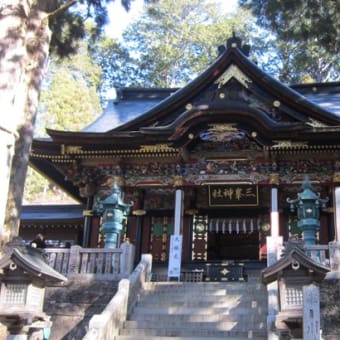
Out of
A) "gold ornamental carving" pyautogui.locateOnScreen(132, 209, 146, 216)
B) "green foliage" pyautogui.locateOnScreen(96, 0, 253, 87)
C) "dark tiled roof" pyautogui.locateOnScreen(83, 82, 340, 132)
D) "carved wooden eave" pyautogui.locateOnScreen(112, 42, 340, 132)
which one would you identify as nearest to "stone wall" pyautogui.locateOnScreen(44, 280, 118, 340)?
"gold ornamental carving" pyautogui.locateOnScreen(132, 209, 146, 216)

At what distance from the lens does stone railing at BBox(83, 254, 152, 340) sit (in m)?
8.38

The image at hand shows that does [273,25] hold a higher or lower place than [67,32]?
higher

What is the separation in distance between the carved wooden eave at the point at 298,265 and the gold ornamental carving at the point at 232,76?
847 centimetres

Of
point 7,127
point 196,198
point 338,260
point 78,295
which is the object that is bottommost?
point 78,295

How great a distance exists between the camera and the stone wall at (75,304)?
10430 mm

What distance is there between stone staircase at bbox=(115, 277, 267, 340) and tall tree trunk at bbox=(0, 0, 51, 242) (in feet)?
9.70

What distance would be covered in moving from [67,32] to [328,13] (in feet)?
20.9

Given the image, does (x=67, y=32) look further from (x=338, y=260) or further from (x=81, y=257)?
(x=338, y=260)

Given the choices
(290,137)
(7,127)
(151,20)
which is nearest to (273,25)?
(290,137)

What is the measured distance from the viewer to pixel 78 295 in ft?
36.3

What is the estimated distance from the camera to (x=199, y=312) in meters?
10.1

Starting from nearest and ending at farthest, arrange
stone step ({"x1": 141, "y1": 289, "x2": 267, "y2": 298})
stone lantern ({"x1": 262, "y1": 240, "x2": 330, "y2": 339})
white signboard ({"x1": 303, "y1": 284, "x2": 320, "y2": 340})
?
white signboard ({"x1": 303, "y1": 284, "x2": 320, "y2": 340}), stone lantern ({"x1": 262, "y1": 240, "x2": 330, "y2": 339}), stone step ({"x1": 141, "y1": 289, "x2": 267, "y2": 298})

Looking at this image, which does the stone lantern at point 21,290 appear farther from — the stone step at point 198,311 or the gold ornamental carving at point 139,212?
the gold ornamental carving at point 139,212

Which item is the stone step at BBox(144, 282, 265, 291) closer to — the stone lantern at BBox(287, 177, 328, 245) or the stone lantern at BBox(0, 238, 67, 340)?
the stone lantern at BBox(287, 177, 328, 245)
